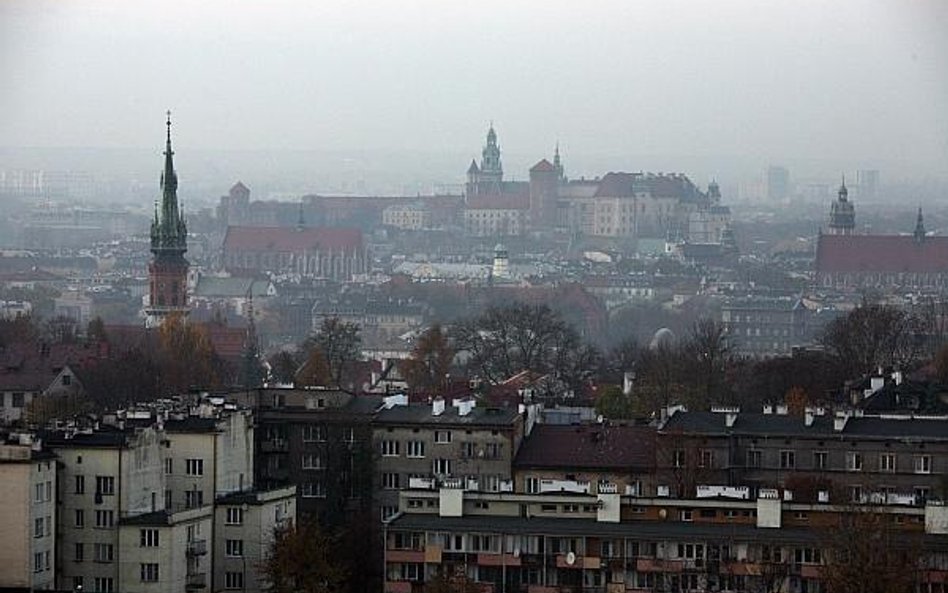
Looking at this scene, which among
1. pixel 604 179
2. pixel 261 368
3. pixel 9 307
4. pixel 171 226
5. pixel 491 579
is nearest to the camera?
pixel 491 579

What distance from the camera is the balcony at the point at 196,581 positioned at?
87.6 ft

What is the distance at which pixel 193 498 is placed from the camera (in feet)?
94.2

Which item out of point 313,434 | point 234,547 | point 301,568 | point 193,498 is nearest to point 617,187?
point 313,434

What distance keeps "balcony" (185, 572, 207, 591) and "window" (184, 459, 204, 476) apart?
6.55ft

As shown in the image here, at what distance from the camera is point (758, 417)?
3238 cm

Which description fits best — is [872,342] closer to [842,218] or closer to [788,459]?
[788,459]

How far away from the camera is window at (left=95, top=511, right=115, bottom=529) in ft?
88.4

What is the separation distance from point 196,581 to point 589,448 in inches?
225

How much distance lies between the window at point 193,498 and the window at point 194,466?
21cm

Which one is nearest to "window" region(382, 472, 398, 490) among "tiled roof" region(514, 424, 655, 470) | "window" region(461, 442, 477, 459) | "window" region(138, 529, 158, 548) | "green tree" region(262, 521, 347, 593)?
"window" region(461, 442, 477, 459)

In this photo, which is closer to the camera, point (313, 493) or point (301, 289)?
point (313, 493)

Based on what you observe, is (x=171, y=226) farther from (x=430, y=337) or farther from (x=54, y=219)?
(x=54, y=219)

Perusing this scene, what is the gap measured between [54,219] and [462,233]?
892 inches

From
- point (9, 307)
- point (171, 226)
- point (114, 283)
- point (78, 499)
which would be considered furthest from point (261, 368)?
point (114, 283)
